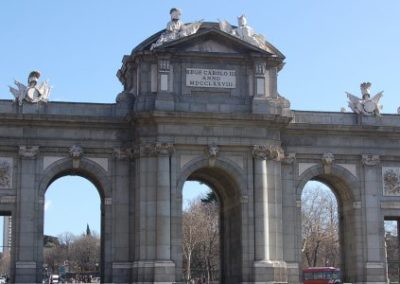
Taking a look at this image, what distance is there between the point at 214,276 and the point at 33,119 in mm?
49023

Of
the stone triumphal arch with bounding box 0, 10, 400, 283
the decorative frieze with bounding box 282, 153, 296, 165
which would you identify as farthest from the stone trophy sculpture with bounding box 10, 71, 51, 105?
the decorative frieze with bounding box 282, 153, 296, 165

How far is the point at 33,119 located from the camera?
41000 mm

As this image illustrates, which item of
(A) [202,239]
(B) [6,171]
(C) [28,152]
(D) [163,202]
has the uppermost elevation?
(C) [28,152]

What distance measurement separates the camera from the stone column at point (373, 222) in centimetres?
4388

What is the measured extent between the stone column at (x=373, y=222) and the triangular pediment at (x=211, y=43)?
874 cm

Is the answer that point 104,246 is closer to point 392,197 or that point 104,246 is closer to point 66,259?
point 392,197

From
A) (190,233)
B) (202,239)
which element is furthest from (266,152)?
(202,239)

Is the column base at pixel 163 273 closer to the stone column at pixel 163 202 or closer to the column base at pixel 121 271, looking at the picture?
the stone column at pixel 163 202

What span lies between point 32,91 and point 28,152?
3265 millimetres

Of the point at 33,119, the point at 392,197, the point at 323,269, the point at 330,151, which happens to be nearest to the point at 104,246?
the point at 33,119

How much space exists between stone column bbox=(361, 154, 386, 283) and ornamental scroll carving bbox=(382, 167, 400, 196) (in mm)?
382

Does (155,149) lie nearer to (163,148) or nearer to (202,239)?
(163,148)

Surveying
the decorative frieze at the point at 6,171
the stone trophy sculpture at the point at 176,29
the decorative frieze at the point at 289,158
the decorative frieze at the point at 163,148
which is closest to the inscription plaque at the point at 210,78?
the stone trophy sculpture at the point at 176,29

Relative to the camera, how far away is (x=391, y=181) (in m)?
45.3
